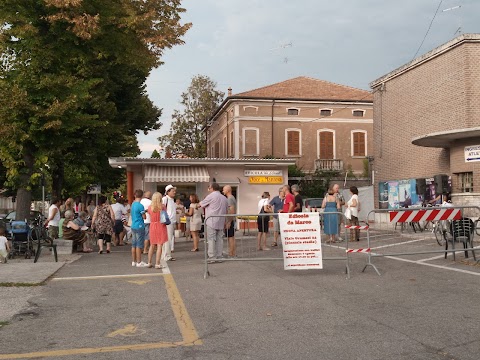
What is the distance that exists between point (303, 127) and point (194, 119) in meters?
14.7

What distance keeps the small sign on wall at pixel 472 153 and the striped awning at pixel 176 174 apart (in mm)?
10601

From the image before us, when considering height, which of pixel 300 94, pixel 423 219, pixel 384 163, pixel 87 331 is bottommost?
pixel 87 331

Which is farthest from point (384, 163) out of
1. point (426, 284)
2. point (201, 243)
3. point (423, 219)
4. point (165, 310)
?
point (165, 310)

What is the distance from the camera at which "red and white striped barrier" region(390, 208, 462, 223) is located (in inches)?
417

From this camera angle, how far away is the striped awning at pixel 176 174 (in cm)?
2333

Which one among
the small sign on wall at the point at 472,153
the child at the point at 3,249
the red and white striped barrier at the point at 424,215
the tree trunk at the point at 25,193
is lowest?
the child at the point at 3,249

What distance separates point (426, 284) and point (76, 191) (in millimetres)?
31438

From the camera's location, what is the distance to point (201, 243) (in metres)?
18.7

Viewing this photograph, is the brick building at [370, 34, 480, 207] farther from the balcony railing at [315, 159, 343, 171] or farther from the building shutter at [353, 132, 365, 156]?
the building shutter at [353, 132, 365, 156]

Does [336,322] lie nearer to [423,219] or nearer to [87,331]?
[87,331]

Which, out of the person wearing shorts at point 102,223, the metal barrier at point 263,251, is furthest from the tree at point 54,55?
the metal barrier at point 263,251

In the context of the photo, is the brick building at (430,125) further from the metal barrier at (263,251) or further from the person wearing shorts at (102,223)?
the person wearing shorts at (102,223)

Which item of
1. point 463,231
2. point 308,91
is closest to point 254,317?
point 463,231

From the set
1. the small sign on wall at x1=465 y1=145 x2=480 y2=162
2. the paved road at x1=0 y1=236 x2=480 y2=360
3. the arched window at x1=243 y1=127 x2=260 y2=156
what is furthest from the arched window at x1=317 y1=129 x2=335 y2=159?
the paved road at x1=0 y1=236 x2=480 y2=360
